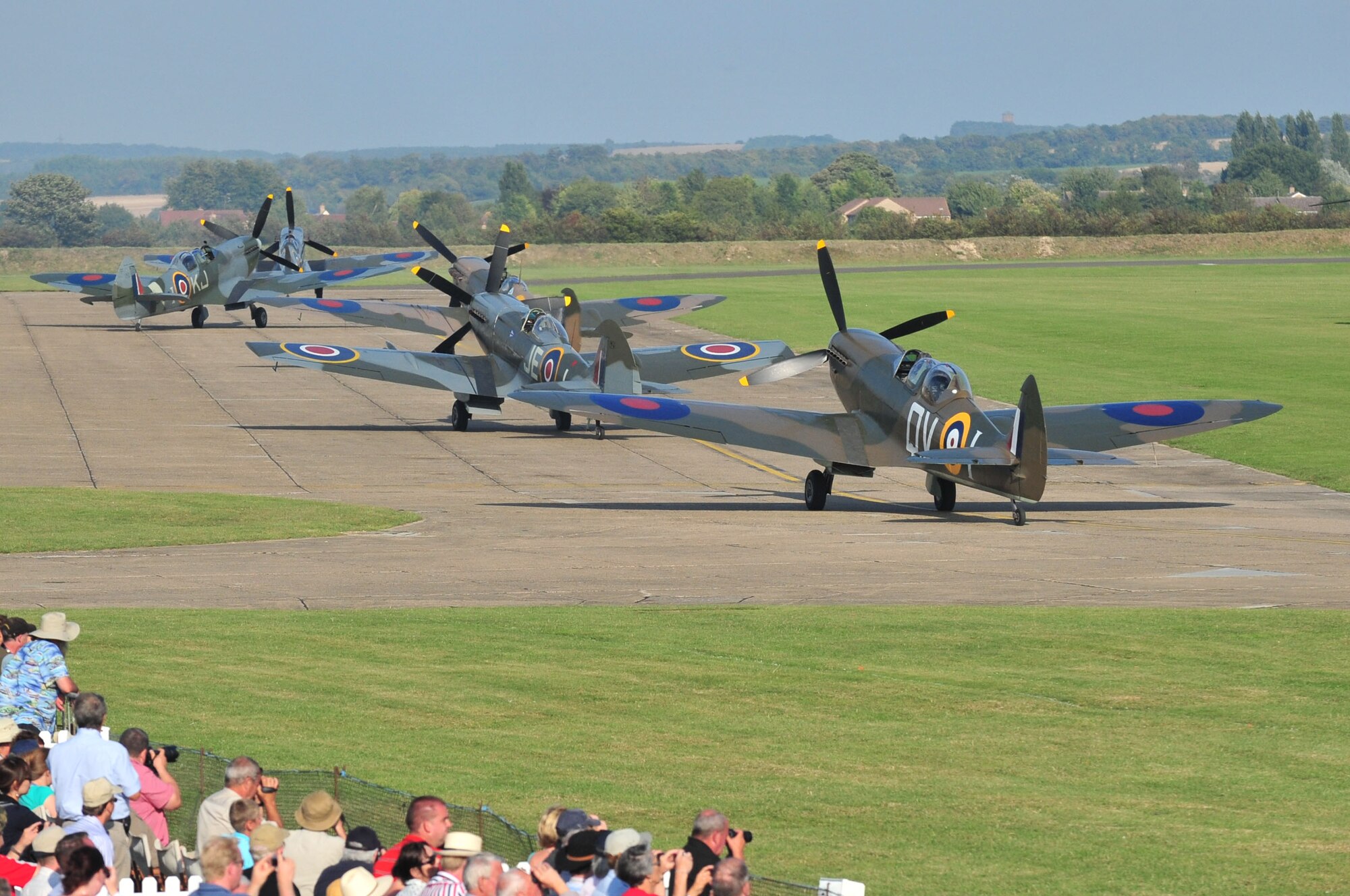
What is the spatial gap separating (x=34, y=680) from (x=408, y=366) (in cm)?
3062

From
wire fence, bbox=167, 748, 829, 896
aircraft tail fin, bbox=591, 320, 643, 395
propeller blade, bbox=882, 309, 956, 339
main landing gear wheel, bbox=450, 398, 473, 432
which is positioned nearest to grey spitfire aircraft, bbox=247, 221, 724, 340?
aircraft tail fin, bbox=591, 320, 643, 395

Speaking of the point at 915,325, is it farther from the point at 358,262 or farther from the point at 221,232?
the point at 221,232

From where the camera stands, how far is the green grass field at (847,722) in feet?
40.5

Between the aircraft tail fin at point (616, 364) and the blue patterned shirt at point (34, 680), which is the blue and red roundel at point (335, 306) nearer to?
the aircraft tail fin at point (616, 364)

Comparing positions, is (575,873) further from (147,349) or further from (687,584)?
(147,349)

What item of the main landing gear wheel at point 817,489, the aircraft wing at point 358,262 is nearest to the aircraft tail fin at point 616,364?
the main landing gear wheel at point 817,489

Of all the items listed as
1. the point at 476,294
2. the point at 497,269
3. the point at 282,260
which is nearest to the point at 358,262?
the point at 282,260

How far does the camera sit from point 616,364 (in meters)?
40.2

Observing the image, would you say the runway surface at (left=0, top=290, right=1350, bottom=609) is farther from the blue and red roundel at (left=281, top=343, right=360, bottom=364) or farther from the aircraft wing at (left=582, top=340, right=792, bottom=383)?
the blue and red roundel at (left=281, top=343, right=360, bottom=364)

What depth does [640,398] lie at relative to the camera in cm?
3228

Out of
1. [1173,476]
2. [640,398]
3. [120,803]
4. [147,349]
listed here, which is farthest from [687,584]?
[147,349]

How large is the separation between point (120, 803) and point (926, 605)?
43.0ft

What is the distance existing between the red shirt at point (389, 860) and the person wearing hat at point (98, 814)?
1.74 meters

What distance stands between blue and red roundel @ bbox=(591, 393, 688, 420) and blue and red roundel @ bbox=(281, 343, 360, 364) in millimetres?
13317
